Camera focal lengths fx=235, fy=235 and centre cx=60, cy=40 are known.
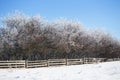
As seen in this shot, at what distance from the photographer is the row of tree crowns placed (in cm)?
4691

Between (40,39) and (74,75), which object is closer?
(74,75)

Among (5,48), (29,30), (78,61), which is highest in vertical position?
(29,30)

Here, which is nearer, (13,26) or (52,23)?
(13,26)

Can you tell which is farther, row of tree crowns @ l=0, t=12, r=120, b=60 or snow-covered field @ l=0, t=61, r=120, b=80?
row of tree crowns @ l=0, t=12, r=120, b=60

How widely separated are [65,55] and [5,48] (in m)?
17.8

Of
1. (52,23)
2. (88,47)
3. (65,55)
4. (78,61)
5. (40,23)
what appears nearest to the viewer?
(78,61)

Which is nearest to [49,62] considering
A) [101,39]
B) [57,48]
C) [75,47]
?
[57,48]

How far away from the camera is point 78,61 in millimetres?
39312

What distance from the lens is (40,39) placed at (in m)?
49.2

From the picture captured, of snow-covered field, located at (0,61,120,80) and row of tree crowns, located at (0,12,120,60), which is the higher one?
row of tree crowns, located at (0,12,120,60)

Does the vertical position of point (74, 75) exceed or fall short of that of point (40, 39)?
it falls short

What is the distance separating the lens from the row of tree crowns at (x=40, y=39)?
46.9 metres

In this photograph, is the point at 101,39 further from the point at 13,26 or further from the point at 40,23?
the point at 13,26

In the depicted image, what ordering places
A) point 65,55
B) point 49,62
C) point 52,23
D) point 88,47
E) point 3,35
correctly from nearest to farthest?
point 49,62 → point 3,35 → point 52,23 → point 65,55 → point 88,47
